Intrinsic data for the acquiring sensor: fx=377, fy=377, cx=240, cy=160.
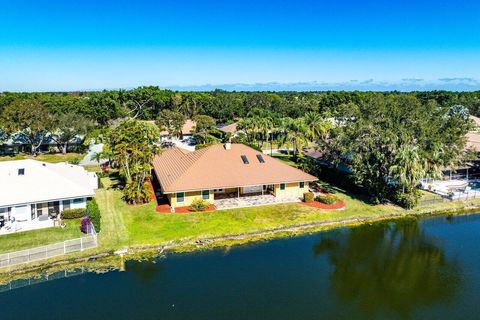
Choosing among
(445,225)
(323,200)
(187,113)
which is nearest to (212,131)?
(187,113)

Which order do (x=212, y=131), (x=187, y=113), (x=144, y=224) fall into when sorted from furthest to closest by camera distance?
(x=187, y=113)
(x=212, y=131)
(x=144, y=224)

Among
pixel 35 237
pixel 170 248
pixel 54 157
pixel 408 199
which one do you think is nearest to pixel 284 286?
pixel 170 248

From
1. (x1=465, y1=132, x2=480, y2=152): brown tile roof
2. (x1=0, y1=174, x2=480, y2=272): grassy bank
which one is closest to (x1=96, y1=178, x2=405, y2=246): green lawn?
(x1=0, y1=174, x2=480, y2=272): grassy bank

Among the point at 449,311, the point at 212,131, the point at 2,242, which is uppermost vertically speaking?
the point at 212,131

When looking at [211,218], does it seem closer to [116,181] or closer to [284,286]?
[284,286]

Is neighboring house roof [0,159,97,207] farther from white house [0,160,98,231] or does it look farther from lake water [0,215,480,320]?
lake water [0,215,480,320]

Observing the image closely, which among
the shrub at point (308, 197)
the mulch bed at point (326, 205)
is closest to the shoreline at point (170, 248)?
the mulch bed at point (326, 205)

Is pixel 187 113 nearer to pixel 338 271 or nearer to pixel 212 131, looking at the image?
pixel 212 131
